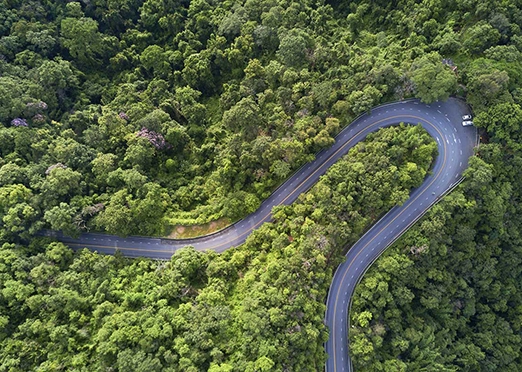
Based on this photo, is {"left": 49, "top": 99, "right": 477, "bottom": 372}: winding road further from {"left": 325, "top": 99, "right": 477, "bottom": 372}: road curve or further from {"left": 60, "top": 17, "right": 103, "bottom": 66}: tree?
{"left": 60, "top": 17, "right": 103, "bottom": 66}: tree

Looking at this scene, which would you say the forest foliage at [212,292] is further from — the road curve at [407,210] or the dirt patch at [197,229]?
the dirt patch at [197,229]

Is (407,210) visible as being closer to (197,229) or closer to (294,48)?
(197,229)

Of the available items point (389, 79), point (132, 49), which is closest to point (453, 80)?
point (389, 79)

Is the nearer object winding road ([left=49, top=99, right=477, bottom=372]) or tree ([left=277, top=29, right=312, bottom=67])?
winding road ([left=49, top=99, right=477, bottom=372])

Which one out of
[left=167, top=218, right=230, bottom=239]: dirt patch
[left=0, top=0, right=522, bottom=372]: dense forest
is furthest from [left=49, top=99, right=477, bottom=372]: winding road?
[left=0, top=0, right=522, bottom=372]: dense forest

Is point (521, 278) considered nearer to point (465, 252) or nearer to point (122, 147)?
point (465, 252)

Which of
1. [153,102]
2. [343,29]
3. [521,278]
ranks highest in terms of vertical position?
[343,29]
